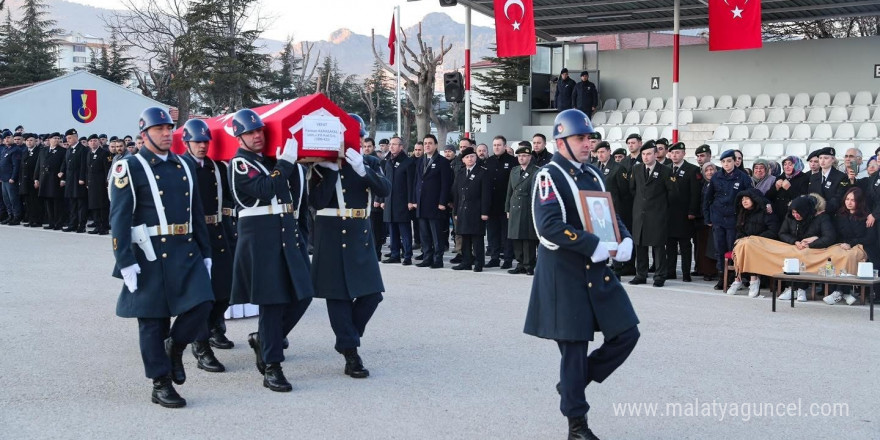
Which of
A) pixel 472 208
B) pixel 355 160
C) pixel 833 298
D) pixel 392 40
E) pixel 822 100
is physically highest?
pixel 392 40

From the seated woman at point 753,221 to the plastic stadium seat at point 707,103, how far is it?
46.4 feet

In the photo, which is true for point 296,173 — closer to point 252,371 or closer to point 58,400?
point 252,371

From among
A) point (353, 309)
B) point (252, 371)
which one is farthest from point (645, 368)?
point (252, 371)

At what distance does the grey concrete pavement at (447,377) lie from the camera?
220 inches

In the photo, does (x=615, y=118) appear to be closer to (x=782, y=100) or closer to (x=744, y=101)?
(x=744, y=101)

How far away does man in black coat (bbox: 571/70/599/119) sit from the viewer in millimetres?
24703

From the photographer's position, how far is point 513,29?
17.9 metres

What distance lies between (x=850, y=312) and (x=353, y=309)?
5.86m

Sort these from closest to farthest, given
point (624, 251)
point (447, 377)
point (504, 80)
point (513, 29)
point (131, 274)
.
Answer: point (624, 251), point (131, 274), point (447, 377), point (513, 29), point (504, 80)

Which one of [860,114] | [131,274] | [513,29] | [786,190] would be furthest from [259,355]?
[860,114]

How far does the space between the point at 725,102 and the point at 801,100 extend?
6.36ft

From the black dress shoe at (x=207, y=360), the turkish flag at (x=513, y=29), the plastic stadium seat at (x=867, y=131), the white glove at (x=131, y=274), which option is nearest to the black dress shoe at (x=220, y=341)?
the black dress shoe at (x=207, y=360)

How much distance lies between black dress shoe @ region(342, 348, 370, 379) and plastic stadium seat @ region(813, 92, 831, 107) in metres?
19.5

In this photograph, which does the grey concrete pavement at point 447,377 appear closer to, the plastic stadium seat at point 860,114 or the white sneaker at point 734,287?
the white sneaker at point 734,287
